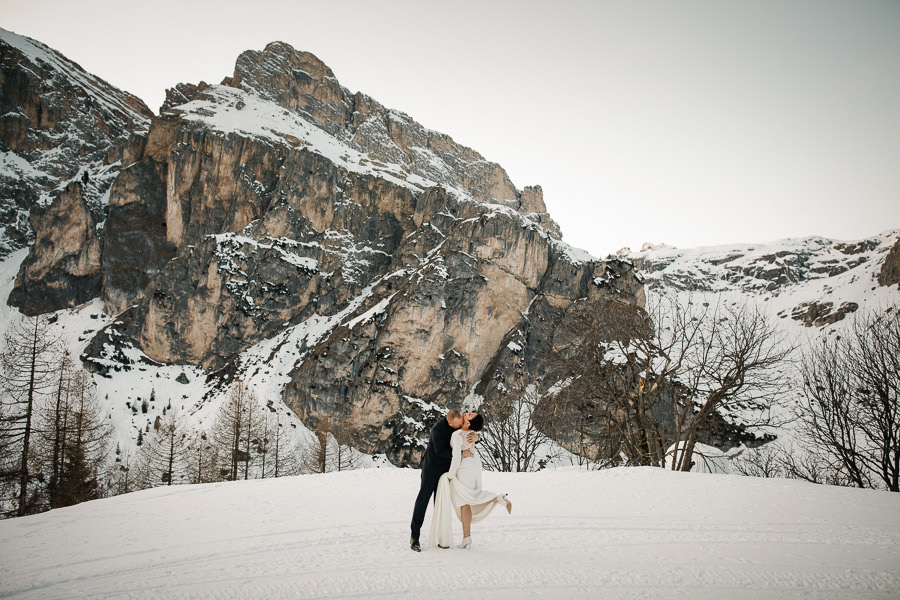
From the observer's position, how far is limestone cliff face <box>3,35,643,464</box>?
198ft

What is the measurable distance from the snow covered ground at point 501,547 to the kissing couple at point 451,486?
0.25 metres

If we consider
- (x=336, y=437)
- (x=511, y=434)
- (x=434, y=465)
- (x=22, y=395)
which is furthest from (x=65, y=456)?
(x=336, y=437)

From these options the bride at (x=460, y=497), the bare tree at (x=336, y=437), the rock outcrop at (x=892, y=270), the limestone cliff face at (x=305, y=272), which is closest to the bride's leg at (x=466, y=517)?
the bride at (x=460, y=497)

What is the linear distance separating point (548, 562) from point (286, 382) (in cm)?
6346

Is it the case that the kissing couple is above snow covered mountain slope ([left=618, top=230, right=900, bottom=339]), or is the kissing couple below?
below

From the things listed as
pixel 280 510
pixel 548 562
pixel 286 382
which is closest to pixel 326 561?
pixel 548 562

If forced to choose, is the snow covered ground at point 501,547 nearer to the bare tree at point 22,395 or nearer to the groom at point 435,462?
the groom at point 435,462

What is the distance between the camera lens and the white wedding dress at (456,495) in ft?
16.7

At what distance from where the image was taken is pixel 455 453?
16.8ft

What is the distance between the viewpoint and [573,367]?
1387 centimetres

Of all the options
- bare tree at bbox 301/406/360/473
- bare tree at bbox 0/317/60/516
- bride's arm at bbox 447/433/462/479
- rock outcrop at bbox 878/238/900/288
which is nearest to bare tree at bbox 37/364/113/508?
bare tree at bbox 0/317/60/516

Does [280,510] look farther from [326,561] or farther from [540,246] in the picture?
[540,246]

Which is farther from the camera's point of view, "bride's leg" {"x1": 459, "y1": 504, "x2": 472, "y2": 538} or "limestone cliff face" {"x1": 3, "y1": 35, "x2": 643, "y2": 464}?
"limestone cliff face" {"x1": 3, "y1": 35, "x2": 643, "y2": 464}

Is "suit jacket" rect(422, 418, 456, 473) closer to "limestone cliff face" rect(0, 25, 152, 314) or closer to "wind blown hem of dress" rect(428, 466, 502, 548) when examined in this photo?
"wind blown hem of dress" rect(428, 466, 502, 548)
